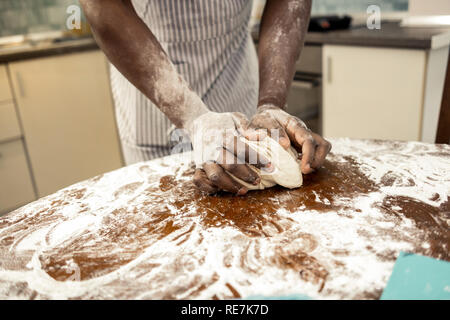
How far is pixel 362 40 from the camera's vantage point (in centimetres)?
206

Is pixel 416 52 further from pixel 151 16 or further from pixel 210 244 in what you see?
pixel 210 244

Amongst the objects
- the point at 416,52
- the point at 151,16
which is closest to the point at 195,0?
the point at 151,16

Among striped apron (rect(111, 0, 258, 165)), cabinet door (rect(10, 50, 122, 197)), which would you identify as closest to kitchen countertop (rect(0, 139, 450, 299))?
striped apron (rect(111, 0, 258, 165))

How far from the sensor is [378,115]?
2.14 metres

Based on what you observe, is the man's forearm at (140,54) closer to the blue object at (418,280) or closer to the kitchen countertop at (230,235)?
the kitchen countertop at (230,235)

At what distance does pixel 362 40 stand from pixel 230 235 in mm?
1638

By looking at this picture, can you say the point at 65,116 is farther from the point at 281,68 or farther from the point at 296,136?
the point at 296,136

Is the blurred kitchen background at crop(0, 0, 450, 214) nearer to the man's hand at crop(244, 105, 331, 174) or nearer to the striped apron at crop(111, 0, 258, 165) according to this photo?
the striped apron at crop(111, 0, 258, 165)

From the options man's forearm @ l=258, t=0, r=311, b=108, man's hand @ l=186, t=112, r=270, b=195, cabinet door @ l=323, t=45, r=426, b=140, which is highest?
man's forearm @ l=258, t=0, r=311, b=108

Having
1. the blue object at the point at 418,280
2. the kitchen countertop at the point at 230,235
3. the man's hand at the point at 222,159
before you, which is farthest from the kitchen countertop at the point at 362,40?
the blue object at the point at 418,280

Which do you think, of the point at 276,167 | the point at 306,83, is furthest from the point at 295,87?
the point at 276,167

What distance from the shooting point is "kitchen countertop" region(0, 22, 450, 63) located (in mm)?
1850

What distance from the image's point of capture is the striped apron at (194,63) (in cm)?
124

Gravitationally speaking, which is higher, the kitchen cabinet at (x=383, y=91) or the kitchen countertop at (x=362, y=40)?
the kitchen countertop at (x=362, y=40)
